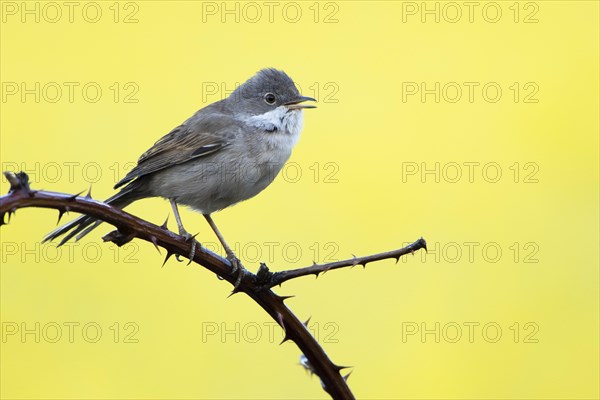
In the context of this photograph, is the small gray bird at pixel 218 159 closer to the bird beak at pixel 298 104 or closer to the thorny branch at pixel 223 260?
the bird beak at pixel 298 104

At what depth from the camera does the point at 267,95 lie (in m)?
5.15

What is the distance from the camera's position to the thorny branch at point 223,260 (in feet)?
5.20

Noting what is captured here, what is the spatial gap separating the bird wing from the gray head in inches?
8.1

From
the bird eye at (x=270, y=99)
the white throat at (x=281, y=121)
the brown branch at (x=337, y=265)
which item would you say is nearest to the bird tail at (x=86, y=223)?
the brown branch at (x=337, y=265)

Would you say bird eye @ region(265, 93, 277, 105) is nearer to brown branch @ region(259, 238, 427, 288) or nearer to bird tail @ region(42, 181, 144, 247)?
bird tail @ region(42, 181, 144, 247)

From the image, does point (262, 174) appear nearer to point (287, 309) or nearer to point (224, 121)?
point (224, 121)

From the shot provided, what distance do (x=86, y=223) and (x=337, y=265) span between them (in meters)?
1.77

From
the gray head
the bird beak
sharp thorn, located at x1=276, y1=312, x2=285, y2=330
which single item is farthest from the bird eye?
sharp thorn, located at x1=276, y1=312, x2=285, y2=330

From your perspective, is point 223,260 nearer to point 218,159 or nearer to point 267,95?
point 218,159

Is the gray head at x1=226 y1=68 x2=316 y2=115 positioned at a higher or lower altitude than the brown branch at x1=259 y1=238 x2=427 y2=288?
higher

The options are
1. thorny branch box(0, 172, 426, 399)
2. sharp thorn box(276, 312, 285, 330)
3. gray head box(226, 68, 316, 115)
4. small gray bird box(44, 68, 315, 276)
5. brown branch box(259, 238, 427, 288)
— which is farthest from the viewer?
gray head box(226, 68, 316, 115)

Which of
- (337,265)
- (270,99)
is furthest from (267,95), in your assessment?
(337,265)

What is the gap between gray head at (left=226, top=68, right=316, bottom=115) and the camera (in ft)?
16.7

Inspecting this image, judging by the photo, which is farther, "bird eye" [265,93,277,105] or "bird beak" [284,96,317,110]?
"bird eye" [265,93,277,105]
